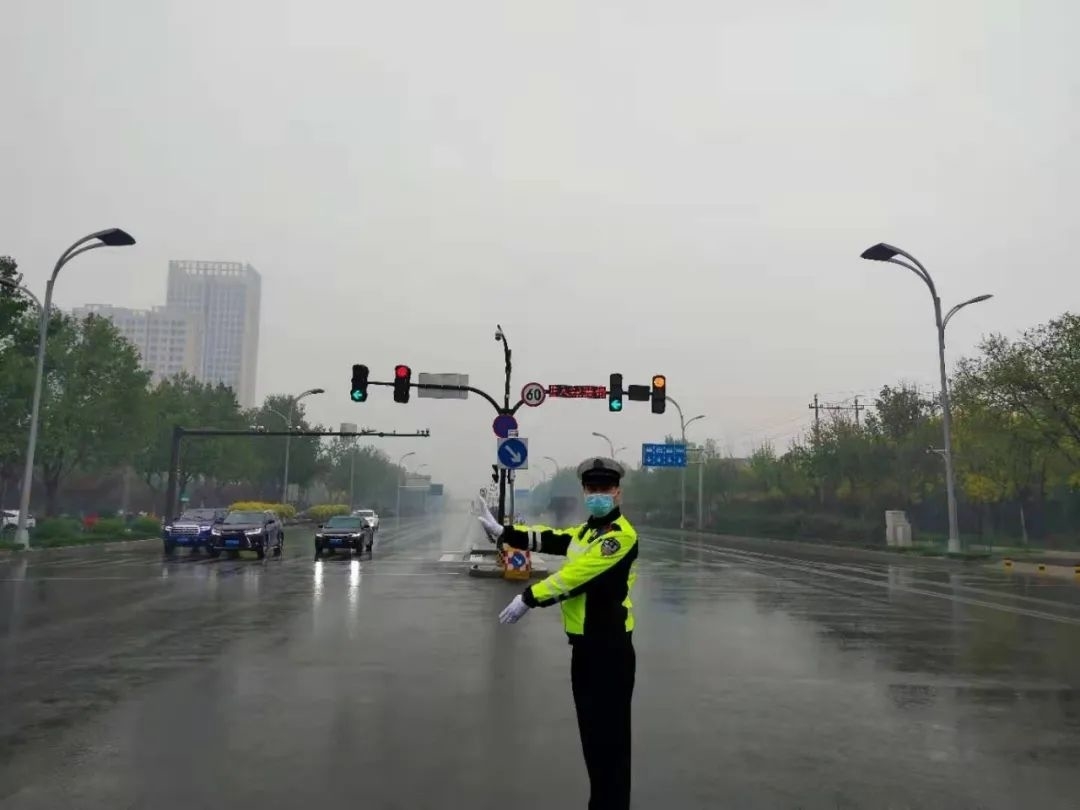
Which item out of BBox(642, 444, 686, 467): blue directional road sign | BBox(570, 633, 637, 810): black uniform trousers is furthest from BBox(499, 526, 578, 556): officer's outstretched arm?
BBox(642, 444, 686, 467): blue directional road sign

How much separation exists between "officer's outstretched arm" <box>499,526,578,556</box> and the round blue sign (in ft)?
53.0

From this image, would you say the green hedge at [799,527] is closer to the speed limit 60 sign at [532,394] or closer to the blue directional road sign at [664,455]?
the blue directional road sign at [664,455]

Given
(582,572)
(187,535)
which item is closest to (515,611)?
(582,572)

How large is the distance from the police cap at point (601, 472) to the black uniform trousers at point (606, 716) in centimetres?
86

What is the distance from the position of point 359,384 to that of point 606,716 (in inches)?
894

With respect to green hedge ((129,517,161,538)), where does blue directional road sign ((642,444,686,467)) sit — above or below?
above

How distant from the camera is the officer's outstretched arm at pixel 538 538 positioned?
465 cm

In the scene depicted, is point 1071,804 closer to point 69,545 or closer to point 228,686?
point 228,686

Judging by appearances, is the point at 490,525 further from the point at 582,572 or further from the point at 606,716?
the point at 606,716

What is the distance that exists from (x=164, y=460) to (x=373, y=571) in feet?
149

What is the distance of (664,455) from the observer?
62.4 m

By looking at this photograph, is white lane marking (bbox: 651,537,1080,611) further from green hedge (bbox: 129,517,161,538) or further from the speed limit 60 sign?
green hedge (bbox: 129,517,161,538)

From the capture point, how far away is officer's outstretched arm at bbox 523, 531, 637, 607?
4285 millimetres

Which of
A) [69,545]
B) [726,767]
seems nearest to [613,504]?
[726,767]
